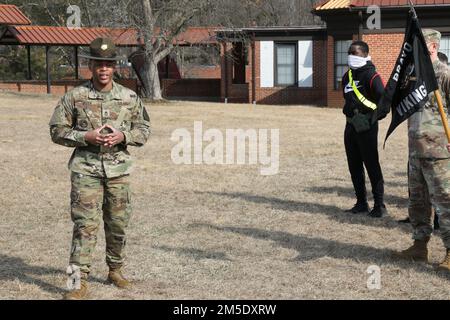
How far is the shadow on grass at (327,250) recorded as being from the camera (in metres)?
6.73

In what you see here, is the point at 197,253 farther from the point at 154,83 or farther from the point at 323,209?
the point at 154,83

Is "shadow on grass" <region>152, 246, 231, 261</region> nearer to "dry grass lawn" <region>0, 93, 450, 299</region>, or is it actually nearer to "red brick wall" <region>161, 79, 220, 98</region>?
"dry grass lawn" <region>0, 93, 450, 299</region>

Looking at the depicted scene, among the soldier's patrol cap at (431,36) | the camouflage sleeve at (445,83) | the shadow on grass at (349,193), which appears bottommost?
the shadow on grass at (349,193)

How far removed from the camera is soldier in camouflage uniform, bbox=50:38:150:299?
5.63 m

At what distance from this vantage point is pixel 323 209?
9.35m

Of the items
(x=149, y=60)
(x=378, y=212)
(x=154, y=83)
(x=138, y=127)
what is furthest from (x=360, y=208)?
(x=154, y=83)

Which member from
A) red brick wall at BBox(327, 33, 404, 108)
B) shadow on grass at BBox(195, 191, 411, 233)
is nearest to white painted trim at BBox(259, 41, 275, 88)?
red brick wall at BBox(327, 33, 404, 108)

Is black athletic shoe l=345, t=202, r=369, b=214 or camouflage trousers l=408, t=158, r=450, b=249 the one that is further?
black athletic shoe l=345, t=202, r=369, b=214

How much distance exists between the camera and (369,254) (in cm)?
710

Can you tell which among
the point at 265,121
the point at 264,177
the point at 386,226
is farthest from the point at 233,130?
the point at 386,226

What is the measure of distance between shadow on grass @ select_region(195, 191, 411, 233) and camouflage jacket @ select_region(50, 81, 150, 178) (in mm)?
3639

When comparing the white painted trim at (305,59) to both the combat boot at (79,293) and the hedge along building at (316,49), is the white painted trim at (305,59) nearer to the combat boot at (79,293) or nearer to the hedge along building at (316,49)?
the hedge along building at (316,49)

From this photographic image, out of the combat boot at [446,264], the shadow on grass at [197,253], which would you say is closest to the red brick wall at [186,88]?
the shadow on grass at [197,253]

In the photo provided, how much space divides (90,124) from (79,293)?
1.24 metres
